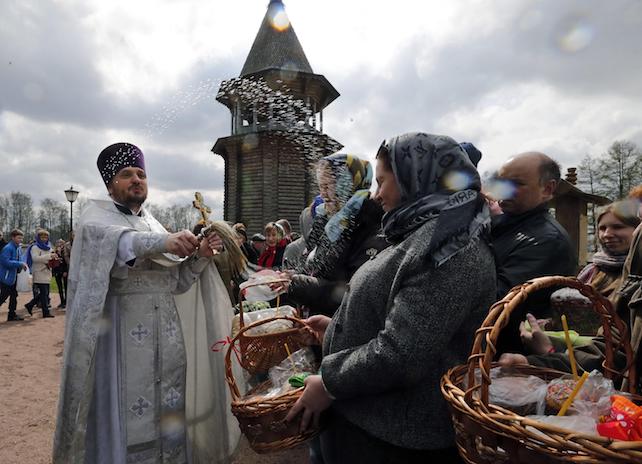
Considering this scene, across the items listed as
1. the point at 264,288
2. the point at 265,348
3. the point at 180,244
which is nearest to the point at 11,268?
the point at 180,244

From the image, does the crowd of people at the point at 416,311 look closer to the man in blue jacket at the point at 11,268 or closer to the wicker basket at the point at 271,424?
the wicker basket at the point at 271,424

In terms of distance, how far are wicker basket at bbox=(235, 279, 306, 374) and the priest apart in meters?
0.86

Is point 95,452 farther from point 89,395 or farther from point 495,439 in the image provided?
point 495,439

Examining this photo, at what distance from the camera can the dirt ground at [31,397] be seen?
3.85 m

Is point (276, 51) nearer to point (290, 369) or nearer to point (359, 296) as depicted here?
point (290, 369)

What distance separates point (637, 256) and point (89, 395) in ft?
9.99

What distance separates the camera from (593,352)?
5.53 ft

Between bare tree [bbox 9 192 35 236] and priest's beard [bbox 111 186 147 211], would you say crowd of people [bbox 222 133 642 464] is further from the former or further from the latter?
bare tree [bbox 9 192 35 236]

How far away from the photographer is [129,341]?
117 inches

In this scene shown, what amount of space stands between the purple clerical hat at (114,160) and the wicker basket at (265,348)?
1770mm

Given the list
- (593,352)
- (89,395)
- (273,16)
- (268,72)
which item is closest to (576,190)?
(593,352)

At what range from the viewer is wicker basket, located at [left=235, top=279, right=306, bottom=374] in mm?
2240

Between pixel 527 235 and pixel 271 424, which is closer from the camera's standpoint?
pixel 271 424

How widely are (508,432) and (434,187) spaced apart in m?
0.80
